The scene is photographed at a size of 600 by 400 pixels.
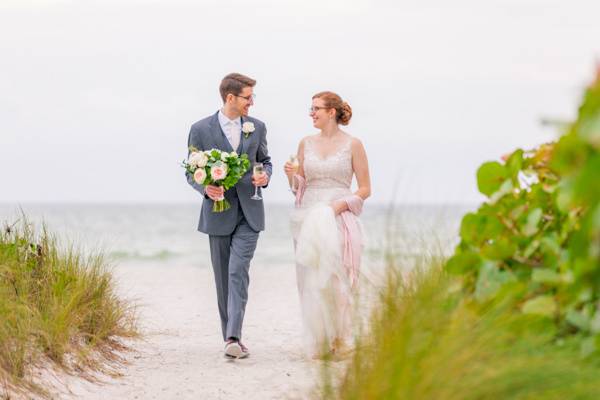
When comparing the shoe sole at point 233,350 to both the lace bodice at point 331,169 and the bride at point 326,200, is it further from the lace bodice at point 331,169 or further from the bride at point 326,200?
the lace bodice at point 331,169

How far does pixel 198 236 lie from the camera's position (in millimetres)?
39188

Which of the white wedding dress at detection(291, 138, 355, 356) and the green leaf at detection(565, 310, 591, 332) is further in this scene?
the white wedding dress at detection(291, 138, 355, 356)

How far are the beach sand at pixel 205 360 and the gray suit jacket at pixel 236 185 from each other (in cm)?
118

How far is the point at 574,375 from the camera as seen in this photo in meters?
3.10

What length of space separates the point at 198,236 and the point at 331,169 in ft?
107

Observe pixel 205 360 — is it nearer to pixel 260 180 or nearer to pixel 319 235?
pixel 319 235

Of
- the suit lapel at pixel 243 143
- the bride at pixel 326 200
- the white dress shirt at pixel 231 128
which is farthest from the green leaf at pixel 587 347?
the white dress shirt at pixel 231 128

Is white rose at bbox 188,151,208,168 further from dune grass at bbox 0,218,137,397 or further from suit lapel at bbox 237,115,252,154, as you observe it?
dune grass at bbox 0,218,137,397

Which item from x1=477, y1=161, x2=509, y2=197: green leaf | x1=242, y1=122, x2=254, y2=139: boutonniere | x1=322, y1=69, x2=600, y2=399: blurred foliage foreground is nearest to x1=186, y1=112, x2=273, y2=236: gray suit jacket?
x1=242, y1=122, x2=254, y2=139: boutonniere

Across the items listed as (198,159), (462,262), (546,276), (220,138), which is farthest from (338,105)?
(546,276)

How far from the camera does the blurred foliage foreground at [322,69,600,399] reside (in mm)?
3078

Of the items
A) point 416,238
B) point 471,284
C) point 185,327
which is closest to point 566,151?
point 471,284

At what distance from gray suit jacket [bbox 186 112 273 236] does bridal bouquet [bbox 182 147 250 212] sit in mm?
158

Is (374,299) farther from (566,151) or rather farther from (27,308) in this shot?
(27,308)
